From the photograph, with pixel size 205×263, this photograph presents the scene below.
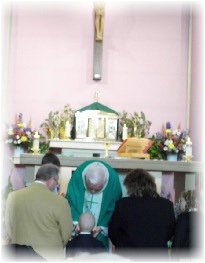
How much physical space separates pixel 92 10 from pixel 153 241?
5619 mm

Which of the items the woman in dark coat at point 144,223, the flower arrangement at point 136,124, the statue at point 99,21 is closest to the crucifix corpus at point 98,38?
the statue at point 99,21

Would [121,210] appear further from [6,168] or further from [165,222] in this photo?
[6,168]

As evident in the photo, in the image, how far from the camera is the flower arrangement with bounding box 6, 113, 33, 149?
7641 mm

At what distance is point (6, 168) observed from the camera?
26.5ft

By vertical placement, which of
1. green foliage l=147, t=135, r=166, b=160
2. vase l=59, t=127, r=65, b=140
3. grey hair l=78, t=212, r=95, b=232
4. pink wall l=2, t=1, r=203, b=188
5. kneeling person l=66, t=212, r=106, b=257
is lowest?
kneeling person l=66, t=212, r=106, b=257

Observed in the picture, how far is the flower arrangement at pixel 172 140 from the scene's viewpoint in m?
7.52

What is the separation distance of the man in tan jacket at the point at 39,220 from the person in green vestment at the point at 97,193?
2.81 ft

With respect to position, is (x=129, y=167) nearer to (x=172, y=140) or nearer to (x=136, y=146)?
(x=136, y=146)

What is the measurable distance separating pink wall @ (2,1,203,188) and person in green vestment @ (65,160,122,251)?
11.7 ft

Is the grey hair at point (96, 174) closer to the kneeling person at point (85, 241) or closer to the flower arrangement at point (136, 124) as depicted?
the kneeling person at point (85, 241)

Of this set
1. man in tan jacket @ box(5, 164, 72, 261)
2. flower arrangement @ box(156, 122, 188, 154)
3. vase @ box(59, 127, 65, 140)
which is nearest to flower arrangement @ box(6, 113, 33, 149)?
vase @ box(59, 127, 65, 140)

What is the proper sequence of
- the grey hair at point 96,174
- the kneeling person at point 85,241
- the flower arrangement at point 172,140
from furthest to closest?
1. the flower arrangement at point 172,140
2. the grey hair at point 96,174
3. the kneeling person at point 85,241

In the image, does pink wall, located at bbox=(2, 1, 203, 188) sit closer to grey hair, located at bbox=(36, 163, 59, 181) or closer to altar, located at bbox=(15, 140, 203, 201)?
altar, located at bbox=(15, 140, 203, 201)

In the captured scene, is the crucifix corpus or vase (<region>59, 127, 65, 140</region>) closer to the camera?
vase (<region>59, 127, 65, 140</region>)
